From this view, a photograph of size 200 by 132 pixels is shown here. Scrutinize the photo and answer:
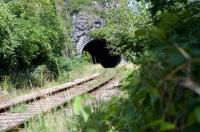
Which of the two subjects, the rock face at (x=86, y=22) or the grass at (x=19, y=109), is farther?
the rock face at (x=86, y=22)

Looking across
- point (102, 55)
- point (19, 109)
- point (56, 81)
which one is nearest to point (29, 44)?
point (56, 81)

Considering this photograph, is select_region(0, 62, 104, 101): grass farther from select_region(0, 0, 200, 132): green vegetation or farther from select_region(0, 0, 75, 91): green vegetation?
select_region(0, 0, 200, 132): green vegetation

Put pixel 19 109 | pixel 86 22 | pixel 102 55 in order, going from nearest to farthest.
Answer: pixel 19 109 < pixel 86 22 < pixel 102 55

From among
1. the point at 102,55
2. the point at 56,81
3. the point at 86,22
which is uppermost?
the point at 86,22

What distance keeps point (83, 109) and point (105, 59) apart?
48549mm

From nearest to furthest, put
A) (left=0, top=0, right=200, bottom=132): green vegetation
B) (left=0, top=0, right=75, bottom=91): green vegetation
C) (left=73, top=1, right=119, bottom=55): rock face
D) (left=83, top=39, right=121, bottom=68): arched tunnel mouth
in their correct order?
(left=0, top=0, right=200, bottom=132): green vegetation < (left=0, top=0, right=75, bottom=91): green vegetation < (left=73, top=1, right=119, bottom=55): rock face < (left=83, top=39, right=121, bottom=68): arched tunnel mouth

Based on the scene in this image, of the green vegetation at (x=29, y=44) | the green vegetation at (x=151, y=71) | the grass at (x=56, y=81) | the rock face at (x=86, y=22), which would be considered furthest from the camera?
the rock face at (x=86, y=22)

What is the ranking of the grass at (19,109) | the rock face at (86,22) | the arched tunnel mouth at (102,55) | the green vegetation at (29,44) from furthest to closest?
the arched tunnel mouth at (102,55) < the rock face at (86,22) < the green vegetation at (29,44) < the grass at (19,109)

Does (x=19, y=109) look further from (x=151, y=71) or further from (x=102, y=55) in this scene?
(x=102, y=55)

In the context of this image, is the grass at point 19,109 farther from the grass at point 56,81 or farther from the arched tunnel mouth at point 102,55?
the arched tunnel mouth at point 102,55

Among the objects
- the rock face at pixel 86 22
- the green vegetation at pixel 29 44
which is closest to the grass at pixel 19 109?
the green vegetation at pixel 29 44

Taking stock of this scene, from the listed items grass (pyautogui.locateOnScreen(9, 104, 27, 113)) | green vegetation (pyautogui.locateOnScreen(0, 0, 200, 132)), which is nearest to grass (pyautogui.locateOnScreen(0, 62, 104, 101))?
green vegetation (pyautogui.locateOnScreen(0, 0, 200, 132))

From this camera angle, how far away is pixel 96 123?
206 cm

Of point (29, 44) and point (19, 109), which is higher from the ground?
point (29, 44)
